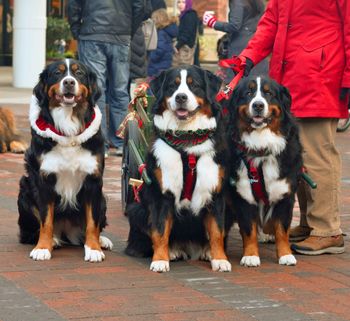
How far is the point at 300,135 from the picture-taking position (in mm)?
7117

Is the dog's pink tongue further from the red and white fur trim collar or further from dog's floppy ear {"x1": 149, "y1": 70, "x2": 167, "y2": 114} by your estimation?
the red and white fur trim collar

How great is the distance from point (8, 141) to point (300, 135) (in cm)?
618

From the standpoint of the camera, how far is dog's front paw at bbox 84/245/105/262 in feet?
22.0

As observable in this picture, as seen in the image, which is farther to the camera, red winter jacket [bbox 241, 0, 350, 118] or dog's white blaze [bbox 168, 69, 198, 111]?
red winter jacket [bbox 241, 0, 350, 118]

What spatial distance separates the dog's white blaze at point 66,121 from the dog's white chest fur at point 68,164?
11 centimetres

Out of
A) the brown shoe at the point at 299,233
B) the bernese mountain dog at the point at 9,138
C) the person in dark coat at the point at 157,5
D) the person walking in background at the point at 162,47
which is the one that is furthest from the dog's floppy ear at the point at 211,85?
the person in dark coat at the point at 157,5

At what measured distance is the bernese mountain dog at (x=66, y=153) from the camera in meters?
6.67

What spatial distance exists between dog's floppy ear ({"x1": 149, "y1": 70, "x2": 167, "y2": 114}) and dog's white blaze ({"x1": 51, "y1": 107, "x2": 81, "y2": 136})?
548 millimetres

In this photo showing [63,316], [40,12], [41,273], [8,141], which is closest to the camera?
[63,316]

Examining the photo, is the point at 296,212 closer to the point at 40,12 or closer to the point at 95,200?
the point at 95,200

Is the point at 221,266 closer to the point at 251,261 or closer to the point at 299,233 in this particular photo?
the point at 251,261

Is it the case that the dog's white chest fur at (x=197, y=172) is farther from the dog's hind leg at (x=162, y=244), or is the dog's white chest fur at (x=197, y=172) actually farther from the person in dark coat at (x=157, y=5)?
the person in dark coat at (x=157, y=5)

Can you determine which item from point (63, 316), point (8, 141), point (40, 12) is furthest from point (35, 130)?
point (40, 12)

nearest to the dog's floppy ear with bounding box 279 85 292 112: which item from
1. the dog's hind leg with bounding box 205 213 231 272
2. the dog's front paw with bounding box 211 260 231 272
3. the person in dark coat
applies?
the dog's hind leg with bounding box 205 213 231 272
